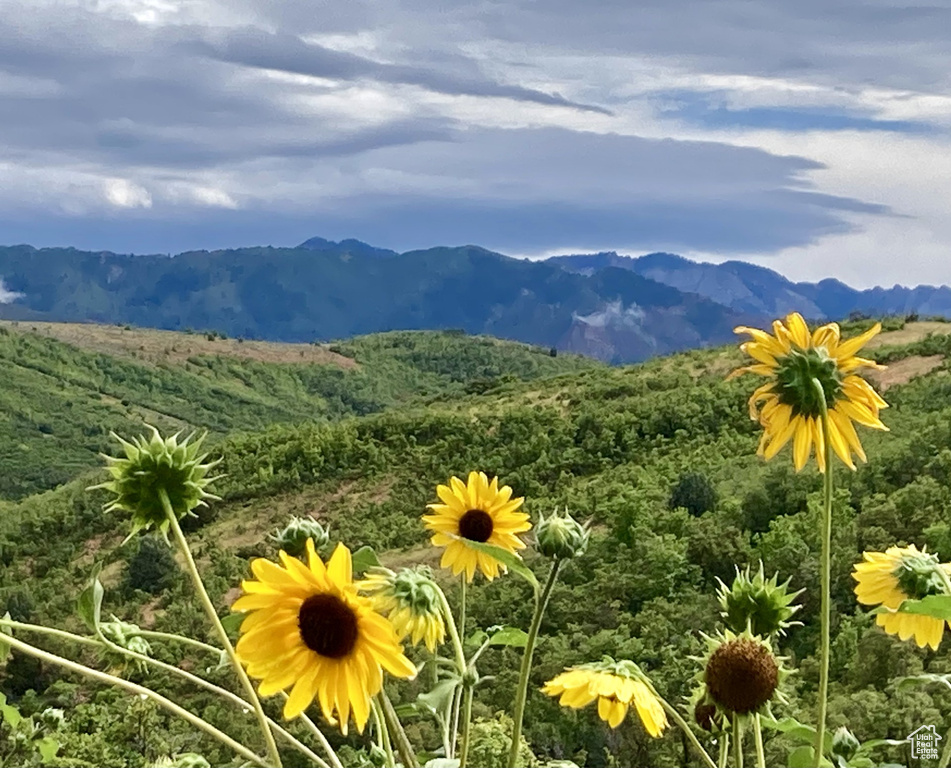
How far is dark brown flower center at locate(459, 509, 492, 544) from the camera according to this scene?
2178 millimetres

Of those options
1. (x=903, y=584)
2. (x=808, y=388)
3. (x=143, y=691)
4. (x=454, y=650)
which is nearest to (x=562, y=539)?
(x=454, y=650)

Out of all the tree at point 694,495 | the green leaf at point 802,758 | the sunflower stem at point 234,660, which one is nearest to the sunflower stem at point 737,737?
the green leaf at point 802,758

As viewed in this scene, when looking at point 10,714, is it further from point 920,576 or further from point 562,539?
point 920,576

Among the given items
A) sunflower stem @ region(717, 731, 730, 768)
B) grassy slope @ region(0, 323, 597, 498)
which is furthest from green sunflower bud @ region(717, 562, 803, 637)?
grassy slope @ region(0, 323, 597, 498)

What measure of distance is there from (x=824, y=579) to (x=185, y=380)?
143186 mm

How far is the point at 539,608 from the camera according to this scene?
146 centimetres

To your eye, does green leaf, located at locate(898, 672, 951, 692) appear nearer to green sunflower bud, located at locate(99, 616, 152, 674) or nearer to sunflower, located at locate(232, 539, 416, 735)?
sunflower, located at locate(232, 539, 416, 735)

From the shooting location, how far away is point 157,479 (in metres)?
1.56

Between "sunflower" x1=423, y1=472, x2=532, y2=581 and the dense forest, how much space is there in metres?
0.23

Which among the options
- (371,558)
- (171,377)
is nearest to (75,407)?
(171,377)

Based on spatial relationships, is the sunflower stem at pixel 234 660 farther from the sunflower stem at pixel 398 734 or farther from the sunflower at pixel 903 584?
the sunflower at pixel 903 584

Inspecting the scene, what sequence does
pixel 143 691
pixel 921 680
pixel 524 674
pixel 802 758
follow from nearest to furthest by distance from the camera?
pixel 143 691 < pixel 524 674 < pixel 921 680 < pixel 802 758

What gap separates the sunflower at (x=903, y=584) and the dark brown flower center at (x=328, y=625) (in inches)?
33.4

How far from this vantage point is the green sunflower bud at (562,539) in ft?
5.51
